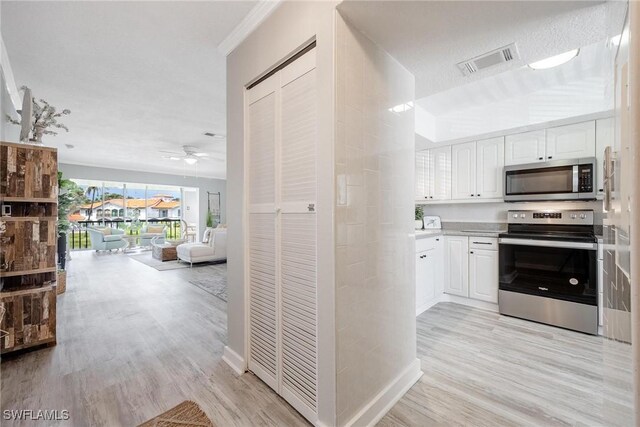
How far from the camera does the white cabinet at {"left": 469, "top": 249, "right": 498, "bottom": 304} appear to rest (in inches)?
124

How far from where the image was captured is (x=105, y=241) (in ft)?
25.3

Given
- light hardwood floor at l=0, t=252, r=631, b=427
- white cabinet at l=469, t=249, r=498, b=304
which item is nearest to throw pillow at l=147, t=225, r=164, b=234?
light hardwood floor at l=0, t=252, r=631, b=427

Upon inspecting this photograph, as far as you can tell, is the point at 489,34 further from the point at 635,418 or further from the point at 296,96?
the point at 635,418

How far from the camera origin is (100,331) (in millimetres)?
2689

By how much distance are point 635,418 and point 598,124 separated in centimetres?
332

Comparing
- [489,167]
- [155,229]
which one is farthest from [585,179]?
[155,229]

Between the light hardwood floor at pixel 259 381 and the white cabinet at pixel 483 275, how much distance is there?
0.79 ft

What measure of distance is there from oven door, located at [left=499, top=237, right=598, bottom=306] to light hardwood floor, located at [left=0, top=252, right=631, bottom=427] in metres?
0.36

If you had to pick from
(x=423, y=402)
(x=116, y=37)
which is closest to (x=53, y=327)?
(x=116, y=37)

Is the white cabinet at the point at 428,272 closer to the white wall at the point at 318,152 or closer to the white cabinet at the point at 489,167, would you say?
the white cabinet at the point at 489,167

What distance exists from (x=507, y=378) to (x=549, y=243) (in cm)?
156

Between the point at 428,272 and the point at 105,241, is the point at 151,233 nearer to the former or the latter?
Answer: the point at 105,241

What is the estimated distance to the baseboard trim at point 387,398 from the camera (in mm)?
1496

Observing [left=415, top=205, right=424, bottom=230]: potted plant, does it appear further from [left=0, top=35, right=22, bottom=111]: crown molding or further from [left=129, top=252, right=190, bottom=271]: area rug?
[left=129, top=252, right=190, bottom=271]: area rug
